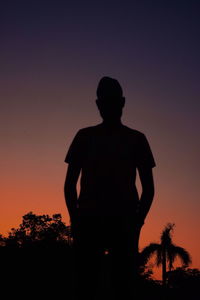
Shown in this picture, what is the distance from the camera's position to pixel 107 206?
11.9 ft

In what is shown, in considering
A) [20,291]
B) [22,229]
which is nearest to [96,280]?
[20,291]

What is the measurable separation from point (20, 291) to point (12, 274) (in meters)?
2.81

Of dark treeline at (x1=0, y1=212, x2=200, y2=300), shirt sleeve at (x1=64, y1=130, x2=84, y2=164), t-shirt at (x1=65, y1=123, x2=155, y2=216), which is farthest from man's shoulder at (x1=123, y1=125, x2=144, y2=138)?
dark treeline at (x1=0, y1=212, x2=200, y2=300)

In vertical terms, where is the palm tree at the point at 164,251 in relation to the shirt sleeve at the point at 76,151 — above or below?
above

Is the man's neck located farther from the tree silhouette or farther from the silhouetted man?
the tree silhouette

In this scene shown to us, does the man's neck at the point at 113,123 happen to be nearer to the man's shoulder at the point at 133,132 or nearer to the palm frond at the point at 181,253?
the man's shoulder at the point at 133,132

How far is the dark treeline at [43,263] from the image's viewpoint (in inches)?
2384

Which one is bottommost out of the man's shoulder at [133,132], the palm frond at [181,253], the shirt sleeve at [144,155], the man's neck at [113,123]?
the shirt sleeve at [144,155]

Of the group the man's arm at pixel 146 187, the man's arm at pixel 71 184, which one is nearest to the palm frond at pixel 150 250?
the man's arm at pixel 146 187

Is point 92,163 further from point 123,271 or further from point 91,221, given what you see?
point 123,271

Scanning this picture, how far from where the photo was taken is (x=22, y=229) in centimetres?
7444

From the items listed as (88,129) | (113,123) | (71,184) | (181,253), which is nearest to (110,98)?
(113,123)

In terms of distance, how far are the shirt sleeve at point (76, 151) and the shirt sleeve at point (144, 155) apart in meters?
0.48

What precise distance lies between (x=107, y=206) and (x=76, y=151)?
56 centimetres
